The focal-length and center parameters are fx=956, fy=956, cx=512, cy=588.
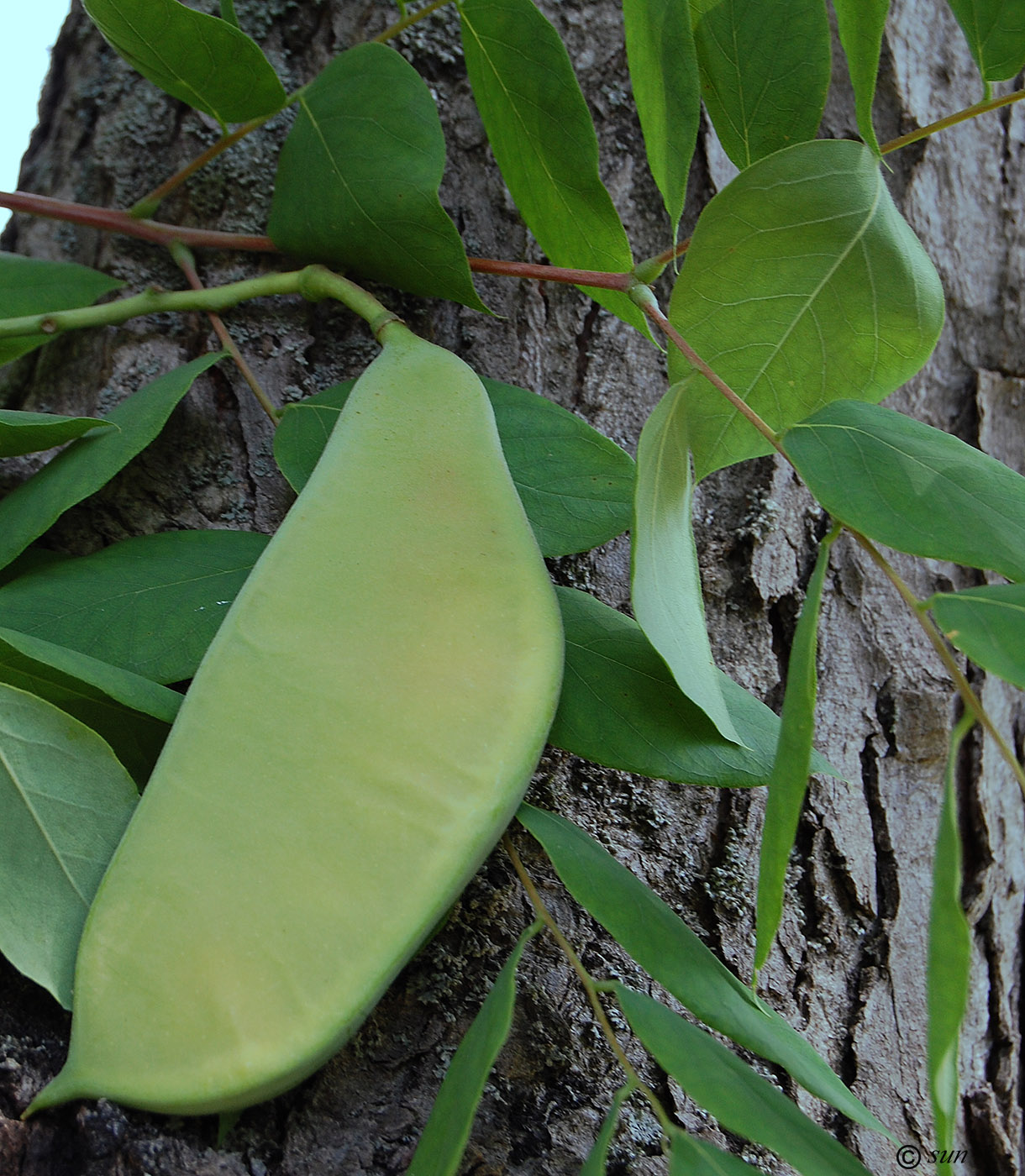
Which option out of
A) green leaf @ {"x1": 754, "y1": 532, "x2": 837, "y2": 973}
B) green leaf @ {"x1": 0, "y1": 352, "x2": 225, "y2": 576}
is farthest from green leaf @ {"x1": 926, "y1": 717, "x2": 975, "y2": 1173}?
green leaf @ {"x1": 0, "y1": 352, "x2": 225, "y2": 576}

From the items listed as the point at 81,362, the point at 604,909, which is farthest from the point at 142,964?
the point at 81,362

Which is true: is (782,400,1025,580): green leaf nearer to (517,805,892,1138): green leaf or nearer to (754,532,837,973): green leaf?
(754,532,837,973): green leaf

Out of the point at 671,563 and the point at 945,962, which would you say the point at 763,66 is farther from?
the point at 945,962

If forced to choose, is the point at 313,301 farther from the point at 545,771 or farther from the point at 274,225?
the point at 545,771

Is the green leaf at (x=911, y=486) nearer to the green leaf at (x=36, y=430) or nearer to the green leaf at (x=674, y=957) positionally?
the green leaf at (x=674, y=957)

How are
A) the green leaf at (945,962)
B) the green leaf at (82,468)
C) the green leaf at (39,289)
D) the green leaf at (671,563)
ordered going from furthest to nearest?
the green leaf at (39,289), the green leaf at (82,468), the green leaf at (671,563), the green leaf at (945,962)

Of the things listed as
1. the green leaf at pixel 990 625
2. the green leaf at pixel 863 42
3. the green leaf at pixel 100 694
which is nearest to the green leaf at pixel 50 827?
the green leaf at pixel 100 694
